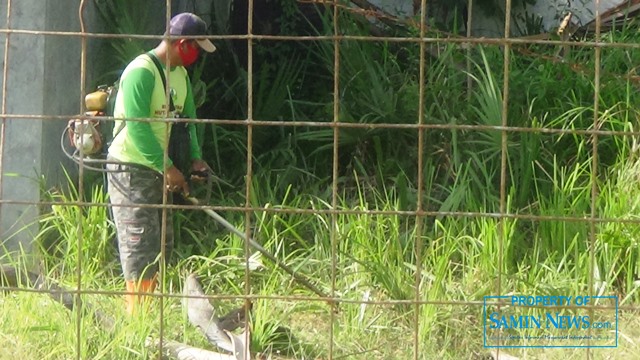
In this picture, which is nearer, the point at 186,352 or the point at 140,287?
the point at 186,352

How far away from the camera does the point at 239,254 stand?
21.0ft

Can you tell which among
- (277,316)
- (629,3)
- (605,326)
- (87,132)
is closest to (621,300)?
(605,326)

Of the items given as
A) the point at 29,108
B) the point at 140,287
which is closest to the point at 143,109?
the point at 140,287

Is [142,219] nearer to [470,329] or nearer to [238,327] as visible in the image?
[238,327]

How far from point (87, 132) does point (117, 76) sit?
5.92ft

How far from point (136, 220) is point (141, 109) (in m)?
0.60

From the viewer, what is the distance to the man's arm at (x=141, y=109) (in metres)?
5.73

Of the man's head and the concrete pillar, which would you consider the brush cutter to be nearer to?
the man's head

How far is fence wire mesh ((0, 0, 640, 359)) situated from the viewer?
17.1 feet

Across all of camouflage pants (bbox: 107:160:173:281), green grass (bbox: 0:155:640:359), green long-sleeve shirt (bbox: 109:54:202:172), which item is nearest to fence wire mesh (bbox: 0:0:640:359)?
green grass (bbox: 0:155:640:359)

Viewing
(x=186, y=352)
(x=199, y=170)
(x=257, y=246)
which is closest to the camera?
(x=186, y=352)

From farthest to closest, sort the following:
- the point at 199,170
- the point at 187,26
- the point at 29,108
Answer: the point at 29,108, the point at 199,170, the point at 187,26

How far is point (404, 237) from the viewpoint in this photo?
6.41 m

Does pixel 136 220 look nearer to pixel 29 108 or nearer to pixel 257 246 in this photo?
pixel 257 246
